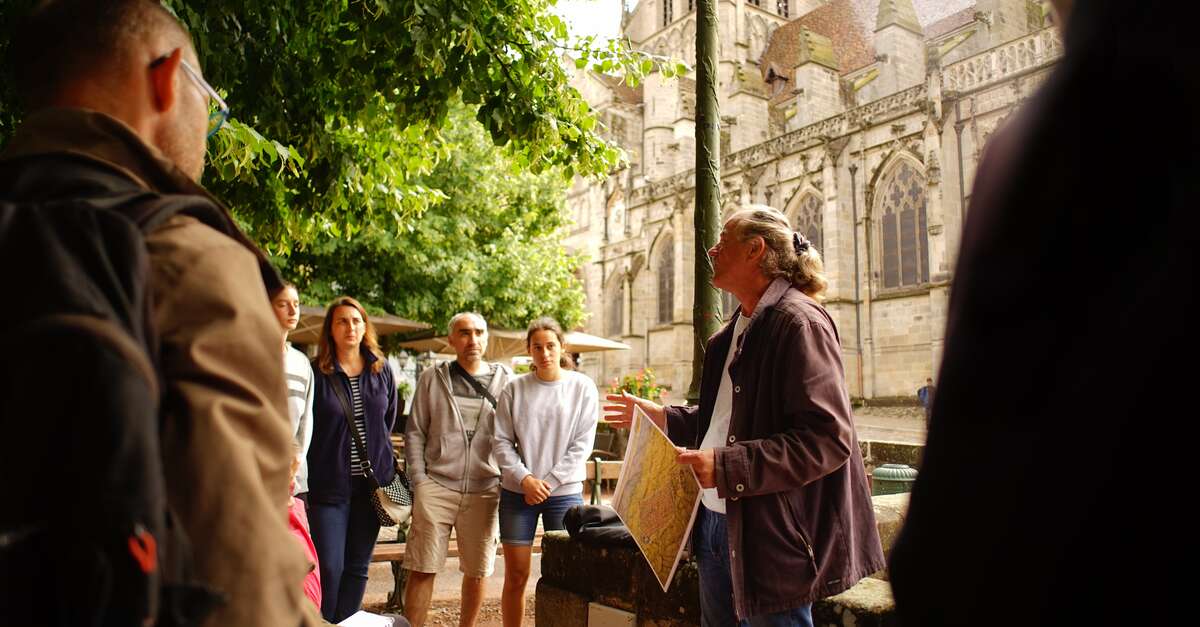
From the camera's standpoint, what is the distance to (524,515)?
4.82m

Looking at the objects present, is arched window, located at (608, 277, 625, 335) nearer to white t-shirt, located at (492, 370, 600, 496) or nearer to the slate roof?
the slate roof

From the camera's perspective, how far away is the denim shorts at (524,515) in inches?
189

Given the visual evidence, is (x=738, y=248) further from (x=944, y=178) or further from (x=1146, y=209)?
(x=944, y=178)

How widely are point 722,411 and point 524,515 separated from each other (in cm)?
229

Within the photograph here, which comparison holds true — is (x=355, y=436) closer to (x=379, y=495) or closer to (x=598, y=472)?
(x=379, y=495)

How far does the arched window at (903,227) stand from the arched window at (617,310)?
46.3ft

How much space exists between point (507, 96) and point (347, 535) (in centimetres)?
295

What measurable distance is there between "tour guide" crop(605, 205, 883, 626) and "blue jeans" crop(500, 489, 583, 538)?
210cm

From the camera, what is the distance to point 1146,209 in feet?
2.43

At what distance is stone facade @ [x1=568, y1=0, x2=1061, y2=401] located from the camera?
79.6ft

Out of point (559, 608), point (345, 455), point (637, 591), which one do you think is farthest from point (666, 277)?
point (637, 591)

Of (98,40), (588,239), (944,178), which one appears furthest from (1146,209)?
(588,239)

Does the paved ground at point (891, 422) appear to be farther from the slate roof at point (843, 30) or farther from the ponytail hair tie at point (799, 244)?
the ponytail hair tie at point (799, 244)

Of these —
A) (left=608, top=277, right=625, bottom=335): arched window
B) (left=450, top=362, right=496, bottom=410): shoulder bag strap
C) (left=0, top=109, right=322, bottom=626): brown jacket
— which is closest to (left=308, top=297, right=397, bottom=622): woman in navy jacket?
(left=450, top=362, right=496, bottom=410): shoulder bag strap
